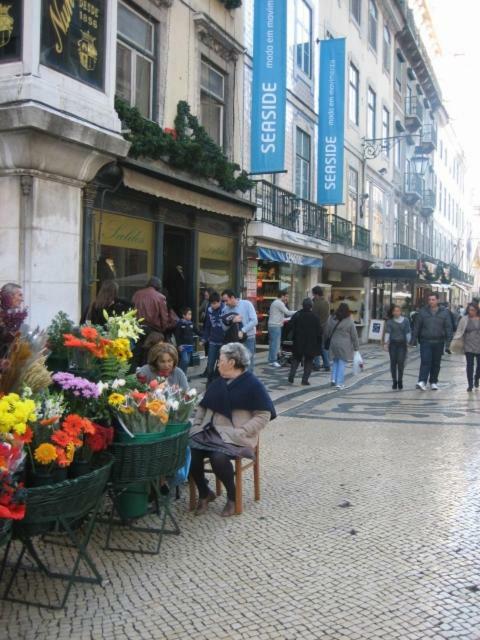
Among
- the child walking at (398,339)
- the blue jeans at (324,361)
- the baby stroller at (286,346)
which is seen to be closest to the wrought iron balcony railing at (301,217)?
the baby stroller at (286,346)

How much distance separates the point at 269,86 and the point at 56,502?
529 inches

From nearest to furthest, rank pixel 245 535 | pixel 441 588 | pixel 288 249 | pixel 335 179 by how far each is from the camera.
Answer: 1. pixel 441 588
2. pixel 245 535
3. pixel 288 249
4. pixel 335 179

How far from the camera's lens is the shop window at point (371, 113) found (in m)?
28.0

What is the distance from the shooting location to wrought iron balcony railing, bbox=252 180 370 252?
16.8m

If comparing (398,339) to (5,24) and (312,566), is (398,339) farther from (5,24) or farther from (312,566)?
(312,566)

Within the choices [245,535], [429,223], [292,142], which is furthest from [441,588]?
[429,223]

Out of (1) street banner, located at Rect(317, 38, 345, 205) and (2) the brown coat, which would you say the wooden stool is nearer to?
(2) the brown coat

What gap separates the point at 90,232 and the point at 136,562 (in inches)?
274

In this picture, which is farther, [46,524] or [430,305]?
[430,305]

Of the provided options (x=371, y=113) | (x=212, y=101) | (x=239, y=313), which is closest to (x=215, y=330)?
(x=239, y=313)

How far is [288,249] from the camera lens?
59.8ft

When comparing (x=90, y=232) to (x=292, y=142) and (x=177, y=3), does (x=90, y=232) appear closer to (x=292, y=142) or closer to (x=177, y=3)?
(x=177, y=3)

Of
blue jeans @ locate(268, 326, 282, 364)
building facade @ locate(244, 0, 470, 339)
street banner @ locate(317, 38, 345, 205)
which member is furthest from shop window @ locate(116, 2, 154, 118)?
street banner @ locate(317, 38, 345, 205)

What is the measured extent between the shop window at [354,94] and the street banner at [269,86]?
35.1ft
